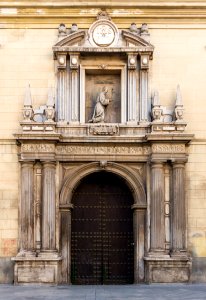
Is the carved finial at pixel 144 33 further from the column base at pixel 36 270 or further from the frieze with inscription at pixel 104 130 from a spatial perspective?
the column base at pixel 36 270

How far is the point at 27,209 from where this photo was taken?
803 inches

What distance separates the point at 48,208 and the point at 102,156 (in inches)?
87.0

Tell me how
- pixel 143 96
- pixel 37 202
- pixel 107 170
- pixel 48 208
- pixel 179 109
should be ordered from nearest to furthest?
pixel 48 208, pixel 37 202, pixel 179 109, pixel 107 170, pixel 143 96

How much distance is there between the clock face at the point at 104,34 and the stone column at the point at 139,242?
5025 millimetres

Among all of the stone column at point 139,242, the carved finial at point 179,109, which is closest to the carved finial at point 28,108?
the stone column at point 139,242

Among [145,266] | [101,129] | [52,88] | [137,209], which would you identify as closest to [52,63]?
[52,88]

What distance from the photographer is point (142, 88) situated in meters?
21.0

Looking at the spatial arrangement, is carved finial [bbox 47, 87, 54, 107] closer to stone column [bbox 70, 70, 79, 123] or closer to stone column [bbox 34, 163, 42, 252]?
stone column [bbox 70, 70, 79, 123]

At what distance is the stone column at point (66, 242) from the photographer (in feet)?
67.2

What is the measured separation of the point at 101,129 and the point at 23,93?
2.62 meters

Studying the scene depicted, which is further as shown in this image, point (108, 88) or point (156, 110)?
point (108, 88)

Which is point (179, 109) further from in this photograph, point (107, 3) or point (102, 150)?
point (107, 3)

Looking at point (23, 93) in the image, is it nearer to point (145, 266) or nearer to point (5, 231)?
point (5, 231)

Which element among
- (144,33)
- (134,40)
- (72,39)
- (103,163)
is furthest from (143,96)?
(72,39)
